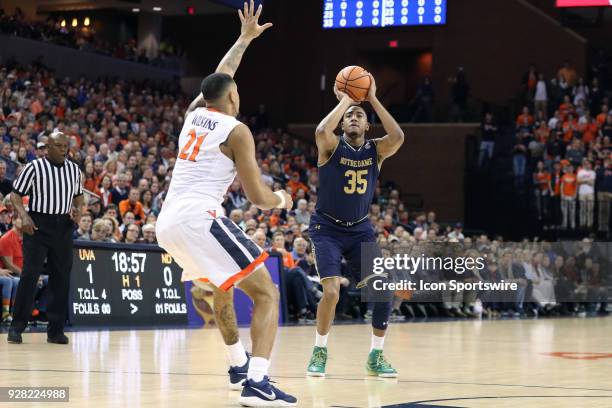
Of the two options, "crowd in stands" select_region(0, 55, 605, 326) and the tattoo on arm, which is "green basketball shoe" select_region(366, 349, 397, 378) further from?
"crowd in stands" select_region(0, 55, 605, 326)

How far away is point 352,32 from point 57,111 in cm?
1522

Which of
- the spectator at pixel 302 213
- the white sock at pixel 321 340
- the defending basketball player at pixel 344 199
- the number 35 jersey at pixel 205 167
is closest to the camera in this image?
the number 35 jersey at pixel 205 167

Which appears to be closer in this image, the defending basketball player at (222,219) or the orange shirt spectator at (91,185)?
the defending basketball player at (222,219)

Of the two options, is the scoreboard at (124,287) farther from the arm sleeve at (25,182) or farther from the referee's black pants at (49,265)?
the arm sleeve at (25,182)

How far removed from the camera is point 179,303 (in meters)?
15.2

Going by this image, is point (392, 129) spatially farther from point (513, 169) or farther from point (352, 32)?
point (352, 32)

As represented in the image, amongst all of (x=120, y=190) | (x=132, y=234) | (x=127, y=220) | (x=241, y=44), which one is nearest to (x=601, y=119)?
(x=120, y=190)

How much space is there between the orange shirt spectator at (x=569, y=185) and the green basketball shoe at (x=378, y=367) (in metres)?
18.4

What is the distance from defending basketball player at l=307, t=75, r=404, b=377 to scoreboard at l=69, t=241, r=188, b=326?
19.8 feet

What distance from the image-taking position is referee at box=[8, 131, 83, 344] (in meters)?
10.6

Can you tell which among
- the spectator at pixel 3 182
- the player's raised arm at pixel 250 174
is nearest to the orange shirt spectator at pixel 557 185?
the spectator at pixel 3 182

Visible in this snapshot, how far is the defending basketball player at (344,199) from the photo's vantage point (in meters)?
8.45

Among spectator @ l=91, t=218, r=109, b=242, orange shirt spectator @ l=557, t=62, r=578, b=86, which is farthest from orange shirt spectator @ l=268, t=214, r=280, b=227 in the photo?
orange shirt spectator @ l=557, t=62, r=578, b=86

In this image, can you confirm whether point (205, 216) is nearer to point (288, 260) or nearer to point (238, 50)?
point (238, 50)
